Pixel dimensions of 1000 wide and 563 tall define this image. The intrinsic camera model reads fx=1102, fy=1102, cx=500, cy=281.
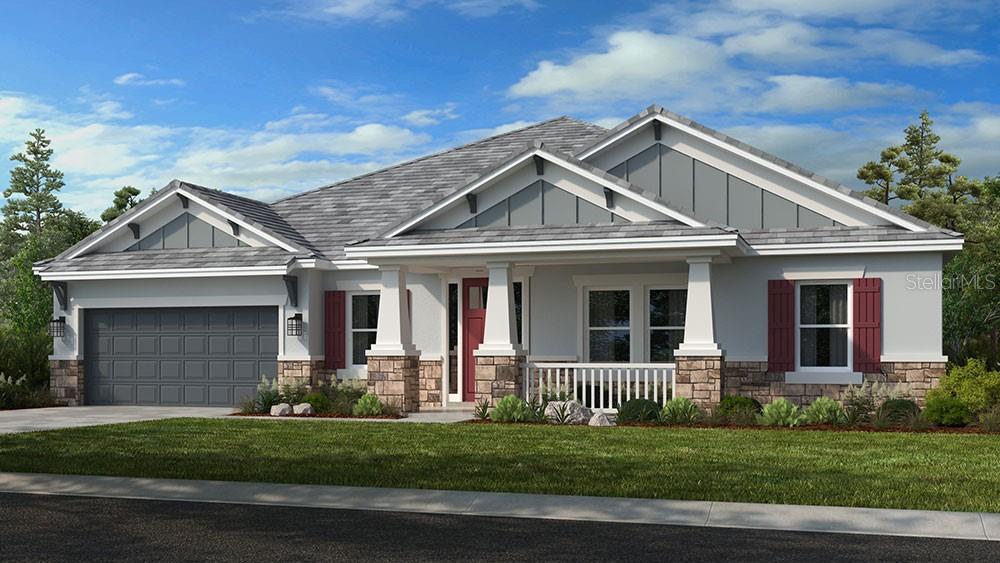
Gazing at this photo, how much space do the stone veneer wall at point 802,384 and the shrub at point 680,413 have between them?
1.33 metres

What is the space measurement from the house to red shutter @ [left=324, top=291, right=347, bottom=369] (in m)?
0.04

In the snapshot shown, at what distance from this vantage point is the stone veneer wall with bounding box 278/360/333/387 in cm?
2314

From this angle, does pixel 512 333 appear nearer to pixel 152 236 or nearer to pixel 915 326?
pixel 915 326

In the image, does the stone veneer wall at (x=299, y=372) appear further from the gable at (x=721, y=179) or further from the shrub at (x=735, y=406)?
the shrub at (x=735, y=406)

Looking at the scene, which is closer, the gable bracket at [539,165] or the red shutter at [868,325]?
the red shutter at [868,325]

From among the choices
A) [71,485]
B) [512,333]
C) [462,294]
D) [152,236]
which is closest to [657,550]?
[71,485]

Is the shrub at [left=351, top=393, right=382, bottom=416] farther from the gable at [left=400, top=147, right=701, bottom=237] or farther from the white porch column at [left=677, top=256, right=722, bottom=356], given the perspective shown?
the white porch column at [left=677, top=256, right=722, bottom=356]

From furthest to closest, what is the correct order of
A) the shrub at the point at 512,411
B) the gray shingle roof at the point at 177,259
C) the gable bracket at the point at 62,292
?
the gable bracket at the point at 62,292
the gray shingle roof at the point at 177,259
the shrub at the point at 512,411

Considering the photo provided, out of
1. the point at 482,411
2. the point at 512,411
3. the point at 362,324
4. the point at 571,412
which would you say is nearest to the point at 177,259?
the point at 362,324

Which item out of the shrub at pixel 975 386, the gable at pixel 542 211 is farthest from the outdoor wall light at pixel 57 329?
the shrub at pixel 975 386

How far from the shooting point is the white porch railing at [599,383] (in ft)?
66.1

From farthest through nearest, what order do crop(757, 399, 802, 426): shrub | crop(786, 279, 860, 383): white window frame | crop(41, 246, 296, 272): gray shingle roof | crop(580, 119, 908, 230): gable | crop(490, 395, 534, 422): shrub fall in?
crop(41, 246, 296, 272): gray shingle roof → crop(580, 119, 908, 230): gable → crop(786, 279, 860, 383): white window frame → crop(490, 395, 534, 422): shrub → crop(757, 399, 802, 426): shrub

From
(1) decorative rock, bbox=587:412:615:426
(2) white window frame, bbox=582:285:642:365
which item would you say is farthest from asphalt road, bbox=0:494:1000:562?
(2) white window frame, bbox=582:285:642:365

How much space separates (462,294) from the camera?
23328mm
